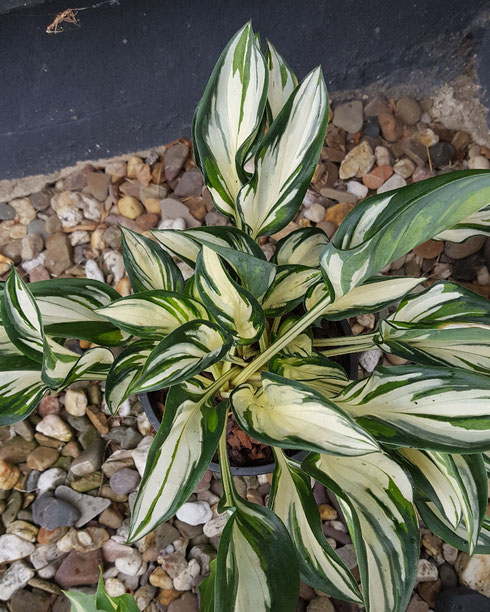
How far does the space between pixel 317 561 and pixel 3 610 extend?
0.67m

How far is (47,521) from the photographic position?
3.32 ft

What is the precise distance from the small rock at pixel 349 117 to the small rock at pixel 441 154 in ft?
0.62

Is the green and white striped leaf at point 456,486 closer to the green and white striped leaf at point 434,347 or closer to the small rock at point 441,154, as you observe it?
the green and white striped leaf at point 434,347

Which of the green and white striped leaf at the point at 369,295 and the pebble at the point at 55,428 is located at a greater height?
the green and white striped leaf at the point at 369,295

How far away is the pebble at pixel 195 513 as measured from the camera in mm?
1018

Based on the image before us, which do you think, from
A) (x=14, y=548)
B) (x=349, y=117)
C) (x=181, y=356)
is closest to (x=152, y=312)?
(x=181, y=356)

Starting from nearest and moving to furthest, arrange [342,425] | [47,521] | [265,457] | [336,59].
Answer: [342,425] → [265,457] → [47,521] → [336,59]

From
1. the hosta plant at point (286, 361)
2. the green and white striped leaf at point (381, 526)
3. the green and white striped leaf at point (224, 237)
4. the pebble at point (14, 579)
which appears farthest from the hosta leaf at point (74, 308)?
the pebble at point (14, 579)

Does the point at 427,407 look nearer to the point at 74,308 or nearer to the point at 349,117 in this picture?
the point at 74,308

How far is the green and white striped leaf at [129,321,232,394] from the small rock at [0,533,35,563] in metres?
0.65

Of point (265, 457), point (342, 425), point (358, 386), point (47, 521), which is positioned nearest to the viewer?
point (342, 425)

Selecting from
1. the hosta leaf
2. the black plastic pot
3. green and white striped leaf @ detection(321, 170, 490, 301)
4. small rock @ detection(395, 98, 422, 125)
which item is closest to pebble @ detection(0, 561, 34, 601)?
the black plastic pot

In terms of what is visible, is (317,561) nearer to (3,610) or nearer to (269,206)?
(269,206)

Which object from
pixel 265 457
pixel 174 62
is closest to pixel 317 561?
pixel 265 457
